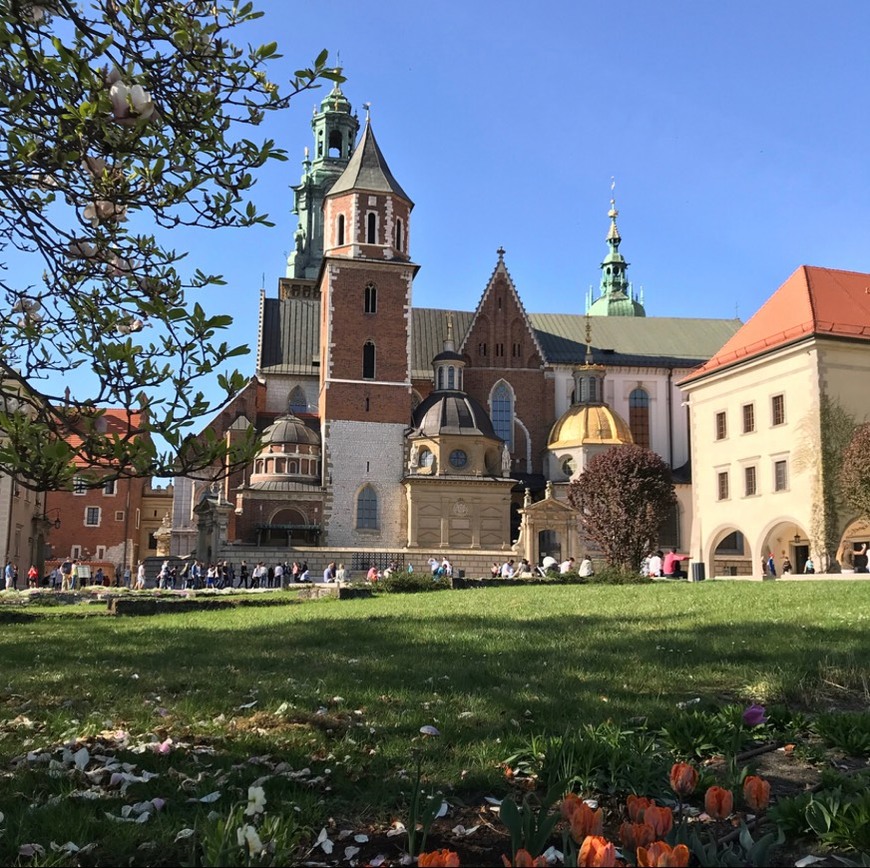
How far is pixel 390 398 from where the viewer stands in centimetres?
4950

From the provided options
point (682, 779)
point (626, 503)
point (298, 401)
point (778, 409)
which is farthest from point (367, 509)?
point (682, 779)

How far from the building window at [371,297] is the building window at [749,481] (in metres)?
21.8

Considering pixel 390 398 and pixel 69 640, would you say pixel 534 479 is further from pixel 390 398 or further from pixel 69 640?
pixel 69 640

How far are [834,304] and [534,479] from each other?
21.2 m

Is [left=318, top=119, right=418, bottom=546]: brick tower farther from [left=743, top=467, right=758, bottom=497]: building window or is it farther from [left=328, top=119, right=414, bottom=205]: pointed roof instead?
[left=743, top=467, right=758, bottom=497]: building window

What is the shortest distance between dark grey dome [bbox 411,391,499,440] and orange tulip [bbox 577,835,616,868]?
1795 inches

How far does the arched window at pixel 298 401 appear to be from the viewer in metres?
55.0

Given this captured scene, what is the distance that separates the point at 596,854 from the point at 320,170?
246ft

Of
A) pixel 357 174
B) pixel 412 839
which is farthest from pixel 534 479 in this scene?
pixel 412 839

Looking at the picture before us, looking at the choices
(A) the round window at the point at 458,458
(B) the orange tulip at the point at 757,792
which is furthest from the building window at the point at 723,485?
(B) the orange tulip at the point at 757,792

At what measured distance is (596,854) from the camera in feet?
8.57

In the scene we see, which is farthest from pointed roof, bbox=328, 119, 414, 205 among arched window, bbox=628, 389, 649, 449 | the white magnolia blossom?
the white magnolia blossom

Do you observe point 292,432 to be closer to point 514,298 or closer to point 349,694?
point 514,298

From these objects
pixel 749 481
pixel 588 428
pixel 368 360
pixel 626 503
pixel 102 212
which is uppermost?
pixel 368 360
